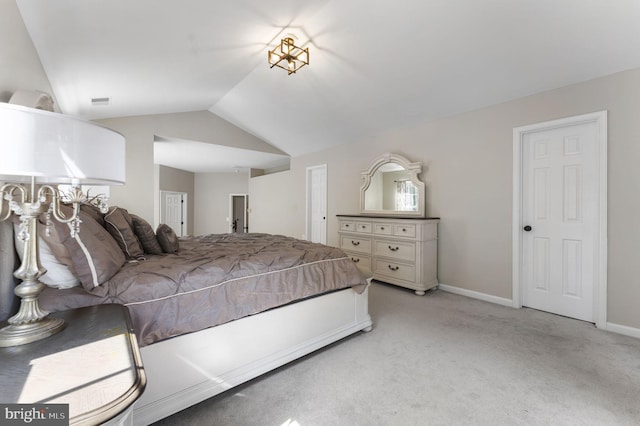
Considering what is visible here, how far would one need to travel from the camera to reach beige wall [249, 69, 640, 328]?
2.42 m

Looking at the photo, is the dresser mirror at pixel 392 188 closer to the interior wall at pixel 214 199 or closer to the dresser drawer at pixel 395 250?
the dresser drawer at pixel 395 250

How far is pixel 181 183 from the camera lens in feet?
26.5

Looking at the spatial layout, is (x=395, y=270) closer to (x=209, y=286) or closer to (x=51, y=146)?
(x=209, y=286)

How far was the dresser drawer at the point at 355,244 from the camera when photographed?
414 cm

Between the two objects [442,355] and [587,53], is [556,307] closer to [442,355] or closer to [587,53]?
[442,355]

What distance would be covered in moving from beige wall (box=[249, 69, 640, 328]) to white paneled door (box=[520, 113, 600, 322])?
0.14 meters

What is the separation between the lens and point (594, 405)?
1559 mm

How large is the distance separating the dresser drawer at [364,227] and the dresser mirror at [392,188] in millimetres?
349

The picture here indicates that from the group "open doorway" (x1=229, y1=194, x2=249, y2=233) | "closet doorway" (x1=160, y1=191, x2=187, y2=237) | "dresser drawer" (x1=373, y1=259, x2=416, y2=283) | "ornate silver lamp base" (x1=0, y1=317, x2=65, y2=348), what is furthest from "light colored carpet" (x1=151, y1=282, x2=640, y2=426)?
"open doorway" (x1=229, y1=194, x2=249, y2=233)

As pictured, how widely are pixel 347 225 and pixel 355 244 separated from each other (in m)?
0.36

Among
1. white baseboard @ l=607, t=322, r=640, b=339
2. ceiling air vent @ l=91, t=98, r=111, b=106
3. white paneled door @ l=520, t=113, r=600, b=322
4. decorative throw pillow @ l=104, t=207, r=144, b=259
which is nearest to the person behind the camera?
decorative throw pillow @ l=104, t=207, r=144, b=259

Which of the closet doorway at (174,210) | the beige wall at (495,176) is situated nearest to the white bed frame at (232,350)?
the beige wall at (495,176)

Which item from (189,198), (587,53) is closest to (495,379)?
(587,53)

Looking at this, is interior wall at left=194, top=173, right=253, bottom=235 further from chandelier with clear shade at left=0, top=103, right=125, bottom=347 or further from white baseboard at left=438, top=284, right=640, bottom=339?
chandelier with clear shade at left=0, top=103, right=125, bottom=347
